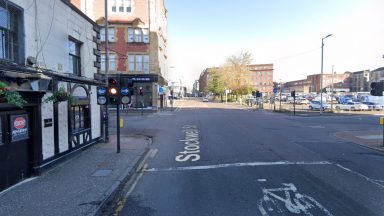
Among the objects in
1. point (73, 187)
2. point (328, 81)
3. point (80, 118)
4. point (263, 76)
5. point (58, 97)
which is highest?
point (263, 76)

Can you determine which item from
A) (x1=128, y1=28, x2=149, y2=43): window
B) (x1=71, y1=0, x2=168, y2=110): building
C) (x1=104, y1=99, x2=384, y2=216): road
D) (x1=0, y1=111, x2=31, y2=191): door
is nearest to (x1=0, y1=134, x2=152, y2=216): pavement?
(x1=0, y1=111, x2=31, y2=191): door

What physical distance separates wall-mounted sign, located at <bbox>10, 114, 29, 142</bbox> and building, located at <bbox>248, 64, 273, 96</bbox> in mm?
124524

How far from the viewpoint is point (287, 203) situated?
5477mm

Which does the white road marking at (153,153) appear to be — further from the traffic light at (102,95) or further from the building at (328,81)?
the building at (328,81)

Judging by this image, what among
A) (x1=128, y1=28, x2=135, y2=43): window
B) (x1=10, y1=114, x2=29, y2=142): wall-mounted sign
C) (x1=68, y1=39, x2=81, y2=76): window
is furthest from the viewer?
(x1=128, y1=28, x2=135, y2=43): window

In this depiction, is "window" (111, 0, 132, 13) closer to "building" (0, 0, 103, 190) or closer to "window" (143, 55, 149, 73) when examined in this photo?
"window" (143, 55, 149, 73)

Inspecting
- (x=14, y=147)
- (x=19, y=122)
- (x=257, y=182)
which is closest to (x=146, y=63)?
(x=19, y=122)

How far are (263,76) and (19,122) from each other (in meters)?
128

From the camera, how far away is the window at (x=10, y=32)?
658 cm

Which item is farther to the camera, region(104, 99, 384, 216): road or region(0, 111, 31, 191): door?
region(0, 111, 31, 191): door

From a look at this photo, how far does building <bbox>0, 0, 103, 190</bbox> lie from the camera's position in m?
6.48

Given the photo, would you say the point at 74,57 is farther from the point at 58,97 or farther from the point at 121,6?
the point at 121,6

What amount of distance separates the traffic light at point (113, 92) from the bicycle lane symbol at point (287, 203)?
6600mm

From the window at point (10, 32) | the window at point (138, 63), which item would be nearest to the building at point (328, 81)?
the window at point (138, 63)
